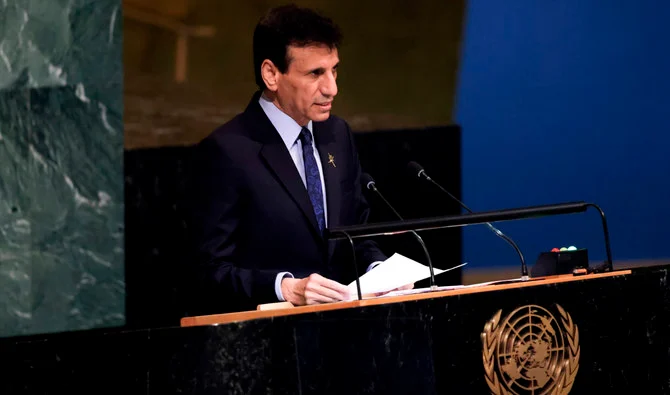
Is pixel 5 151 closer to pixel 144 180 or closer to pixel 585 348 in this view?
pixel 144 180

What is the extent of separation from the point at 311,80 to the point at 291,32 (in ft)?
0.52

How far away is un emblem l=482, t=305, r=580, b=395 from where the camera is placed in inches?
91.8

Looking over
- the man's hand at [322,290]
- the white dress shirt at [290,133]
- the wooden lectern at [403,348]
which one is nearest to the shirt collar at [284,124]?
the white dress shirt at [290,133]

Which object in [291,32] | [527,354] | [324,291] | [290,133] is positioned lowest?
[527,354]

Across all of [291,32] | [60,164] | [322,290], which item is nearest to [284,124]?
[291,32]

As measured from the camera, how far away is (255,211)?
3135 mm

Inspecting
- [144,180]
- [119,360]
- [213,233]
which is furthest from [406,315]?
[144,180]

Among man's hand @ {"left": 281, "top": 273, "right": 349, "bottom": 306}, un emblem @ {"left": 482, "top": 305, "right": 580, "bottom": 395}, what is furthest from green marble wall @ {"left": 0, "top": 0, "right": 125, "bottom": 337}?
un emblem @ {"left": 482, "top": 305, "right": 580, "bottom": 395}

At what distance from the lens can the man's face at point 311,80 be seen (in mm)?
3201

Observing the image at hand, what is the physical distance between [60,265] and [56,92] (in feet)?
2.36

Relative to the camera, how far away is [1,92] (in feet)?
13.8

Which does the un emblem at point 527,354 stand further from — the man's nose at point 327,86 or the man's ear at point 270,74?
the man's ear at point 270,74

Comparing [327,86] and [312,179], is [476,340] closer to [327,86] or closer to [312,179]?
[312,179]

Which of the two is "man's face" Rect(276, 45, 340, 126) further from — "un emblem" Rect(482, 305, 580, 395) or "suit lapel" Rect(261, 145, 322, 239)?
"un emblem" Rect(482, 305, 580, 395)
